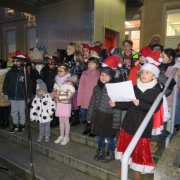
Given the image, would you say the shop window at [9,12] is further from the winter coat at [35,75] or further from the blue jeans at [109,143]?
the blue jeans at [109,143]

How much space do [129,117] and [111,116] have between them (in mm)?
564

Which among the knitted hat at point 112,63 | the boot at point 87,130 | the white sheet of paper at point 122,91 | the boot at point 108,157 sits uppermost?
the knitted hat at point 112,63

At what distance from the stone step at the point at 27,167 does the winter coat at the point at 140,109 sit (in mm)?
1157

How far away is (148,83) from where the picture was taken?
263 centimetres

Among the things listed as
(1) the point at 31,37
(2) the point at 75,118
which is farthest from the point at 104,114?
(1) the point at 31,37

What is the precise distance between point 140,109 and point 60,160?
1881 mm

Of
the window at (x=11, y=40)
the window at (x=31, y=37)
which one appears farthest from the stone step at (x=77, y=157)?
the window at (x=11, y=40)

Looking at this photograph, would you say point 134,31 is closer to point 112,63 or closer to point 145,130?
point 112,63

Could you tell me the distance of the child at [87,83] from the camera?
13.4ft

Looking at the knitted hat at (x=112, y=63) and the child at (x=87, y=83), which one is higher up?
the knitted hat at (x=112, y=63)

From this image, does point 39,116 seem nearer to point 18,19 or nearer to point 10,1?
point 10,1

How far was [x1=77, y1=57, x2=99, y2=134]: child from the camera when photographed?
409 cm

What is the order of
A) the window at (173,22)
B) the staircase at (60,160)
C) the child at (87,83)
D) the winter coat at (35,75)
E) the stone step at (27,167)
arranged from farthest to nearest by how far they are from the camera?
the window at (173,22)
the winter coat at (35,75)
the child at (87,83)
the stone step at (27,167)
the staircase at (60,160)

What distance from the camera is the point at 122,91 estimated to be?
2.53 metres
